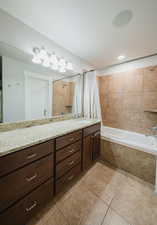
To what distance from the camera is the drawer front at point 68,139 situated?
1163 millimetres

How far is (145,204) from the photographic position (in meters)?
1.24

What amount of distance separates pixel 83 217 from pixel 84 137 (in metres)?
0.92

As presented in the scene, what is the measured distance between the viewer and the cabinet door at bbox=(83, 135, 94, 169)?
163 centimetres

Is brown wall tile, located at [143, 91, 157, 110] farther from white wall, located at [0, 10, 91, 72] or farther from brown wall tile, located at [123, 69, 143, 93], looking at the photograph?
white wall, located at [0, 10, 91, 72]

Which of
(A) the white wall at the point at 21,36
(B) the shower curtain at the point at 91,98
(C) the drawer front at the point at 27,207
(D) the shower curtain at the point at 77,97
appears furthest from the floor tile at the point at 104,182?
(A) the white wall at the point at 21,36

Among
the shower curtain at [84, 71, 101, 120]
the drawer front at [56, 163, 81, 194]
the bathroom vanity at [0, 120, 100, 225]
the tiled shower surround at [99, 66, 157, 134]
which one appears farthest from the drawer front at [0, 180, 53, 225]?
the tiled shower surround at [99, 66, 157, 134]

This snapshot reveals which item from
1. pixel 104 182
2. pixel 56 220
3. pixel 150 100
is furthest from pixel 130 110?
pixel 56 220

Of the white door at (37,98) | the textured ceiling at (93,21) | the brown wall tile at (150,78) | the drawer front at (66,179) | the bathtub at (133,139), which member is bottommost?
the drawer front at (66,179)

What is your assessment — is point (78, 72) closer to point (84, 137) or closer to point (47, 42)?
point (47, 42)

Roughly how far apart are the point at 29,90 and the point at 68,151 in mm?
1073

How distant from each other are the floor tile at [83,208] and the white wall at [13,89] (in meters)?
1.27

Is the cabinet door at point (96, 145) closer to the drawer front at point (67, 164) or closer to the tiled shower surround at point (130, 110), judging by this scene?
the tiled shower surround at point (130, 110)

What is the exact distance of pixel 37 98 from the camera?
159 cm

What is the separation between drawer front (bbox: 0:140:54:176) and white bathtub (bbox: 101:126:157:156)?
1.37m
